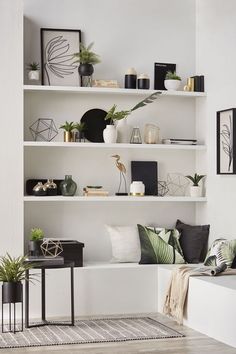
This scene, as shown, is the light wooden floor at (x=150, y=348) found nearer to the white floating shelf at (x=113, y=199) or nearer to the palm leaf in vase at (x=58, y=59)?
the white floating shelf at (x=113, y=199)

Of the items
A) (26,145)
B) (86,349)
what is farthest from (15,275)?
(26,145)

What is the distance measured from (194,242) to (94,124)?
1551 mm

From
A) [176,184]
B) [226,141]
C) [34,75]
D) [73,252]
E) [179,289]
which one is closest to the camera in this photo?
[179,289]

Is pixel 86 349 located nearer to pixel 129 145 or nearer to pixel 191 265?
pixel 191 265

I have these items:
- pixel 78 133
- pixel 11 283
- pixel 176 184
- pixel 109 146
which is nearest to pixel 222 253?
pixel 176 184

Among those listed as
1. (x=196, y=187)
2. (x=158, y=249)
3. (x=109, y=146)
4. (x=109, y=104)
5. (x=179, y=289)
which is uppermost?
(x=109, y=104)

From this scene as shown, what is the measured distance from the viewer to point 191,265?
24.0 ft

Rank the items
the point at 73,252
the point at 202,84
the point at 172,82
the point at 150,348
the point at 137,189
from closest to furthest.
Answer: the point at 150,348 < the point at 73,252 < the point at 137,189 < the point at 172,82 < the point at 202,84

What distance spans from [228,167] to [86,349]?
2.44 metres

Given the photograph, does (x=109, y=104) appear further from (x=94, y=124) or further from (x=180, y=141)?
(x=180, y=141)

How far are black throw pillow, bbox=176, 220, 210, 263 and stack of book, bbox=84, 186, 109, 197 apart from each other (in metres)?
0.92

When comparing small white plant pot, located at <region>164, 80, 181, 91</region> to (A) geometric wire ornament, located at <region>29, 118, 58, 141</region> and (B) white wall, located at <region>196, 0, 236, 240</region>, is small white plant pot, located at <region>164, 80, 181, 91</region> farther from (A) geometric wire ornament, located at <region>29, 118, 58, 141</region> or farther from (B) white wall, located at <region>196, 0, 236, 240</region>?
(A) geometric wire ornament, located at <region>29, 118, 58, 141</region>

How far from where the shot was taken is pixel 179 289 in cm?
678

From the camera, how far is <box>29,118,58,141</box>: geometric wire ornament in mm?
7645
